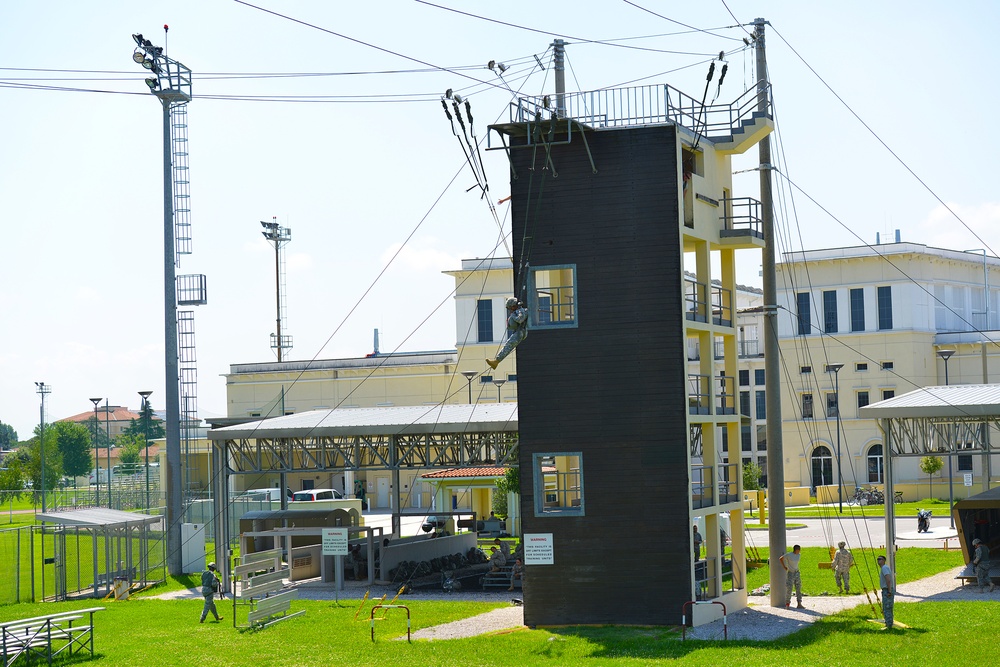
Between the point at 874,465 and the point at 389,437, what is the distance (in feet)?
149

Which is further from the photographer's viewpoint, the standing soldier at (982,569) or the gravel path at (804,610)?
the standing soldier at (982,569)

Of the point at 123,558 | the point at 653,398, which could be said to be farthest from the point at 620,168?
the point at 123,558

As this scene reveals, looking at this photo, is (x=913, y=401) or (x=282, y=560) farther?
(x=282, y=560)

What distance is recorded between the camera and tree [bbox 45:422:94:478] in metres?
142

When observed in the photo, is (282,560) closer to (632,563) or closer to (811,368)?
(632,563)

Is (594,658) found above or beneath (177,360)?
beneath

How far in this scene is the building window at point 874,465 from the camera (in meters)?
73.3

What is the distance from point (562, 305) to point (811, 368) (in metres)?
47.4

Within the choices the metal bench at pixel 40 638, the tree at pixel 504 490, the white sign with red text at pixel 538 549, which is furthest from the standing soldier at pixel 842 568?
the metal bench at pixel 40 638

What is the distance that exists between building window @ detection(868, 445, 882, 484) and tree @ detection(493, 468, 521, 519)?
27.1 metres

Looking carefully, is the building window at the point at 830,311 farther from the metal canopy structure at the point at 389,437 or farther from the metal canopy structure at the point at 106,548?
the metal canopy structure at the point at 106,548

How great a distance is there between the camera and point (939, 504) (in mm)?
65812

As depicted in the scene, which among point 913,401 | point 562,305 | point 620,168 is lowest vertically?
point 913,401

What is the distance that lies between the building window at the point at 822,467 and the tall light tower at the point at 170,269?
4505 cm
